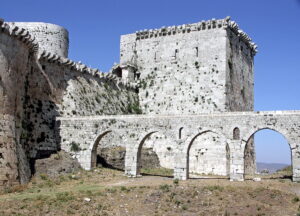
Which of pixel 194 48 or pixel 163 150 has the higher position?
pixel 194 48

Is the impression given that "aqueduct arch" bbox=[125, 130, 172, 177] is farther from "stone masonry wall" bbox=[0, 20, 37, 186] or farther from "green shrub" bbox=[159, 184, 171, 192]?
"stone masonry wall" bbox=[0, 20, 37, 186]

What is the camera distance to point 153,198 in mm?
20500

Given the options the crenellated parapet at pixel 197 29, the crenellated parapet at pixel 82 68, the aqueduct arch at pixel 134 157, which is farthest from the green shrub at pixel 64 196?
the crenellated parapet at pixel 197 29

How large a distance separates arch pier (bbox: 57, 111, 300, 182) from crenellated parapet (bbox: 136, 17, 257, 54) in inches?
516

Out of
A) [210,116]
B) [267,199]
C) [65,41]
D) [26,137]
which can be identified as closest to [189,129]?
[210,116]

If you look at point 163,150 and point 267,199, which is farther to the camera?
point 163,150

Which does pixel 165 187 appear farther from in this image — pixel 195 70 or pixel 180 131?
pixel 195 70

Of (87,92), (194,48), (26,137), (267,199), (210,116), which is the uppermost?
(194,48)

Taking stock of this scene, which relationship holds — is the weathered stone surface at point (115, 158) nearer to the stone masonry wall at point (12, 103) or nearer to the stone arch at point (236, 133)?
the stone masonry wall at point (12, 103)

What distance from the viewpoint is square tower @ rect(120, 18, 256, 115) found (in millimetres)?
37188

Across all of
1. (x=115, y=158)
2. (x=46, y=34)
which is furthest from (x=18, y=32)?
(x=46, y=34)

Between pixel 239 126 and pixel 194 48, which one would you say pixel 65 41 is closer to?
pixel 194 48

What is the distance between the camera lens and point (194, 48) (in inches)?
1521

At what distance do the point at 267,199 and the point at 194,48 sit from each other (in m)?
21.1
